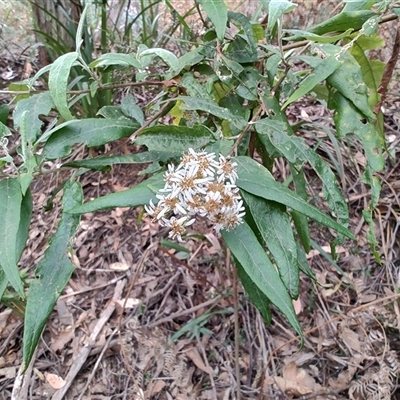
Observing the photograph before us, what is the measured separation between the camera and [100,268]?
1185 millimetres

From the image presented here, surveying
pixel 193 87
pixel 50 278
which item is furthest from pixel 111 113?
pixel 50 278

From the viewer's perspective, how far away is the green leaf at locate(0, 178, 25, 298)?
0.40 meters

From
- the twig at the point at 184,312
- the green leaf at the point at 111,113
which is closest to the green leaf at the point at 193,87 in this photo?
the green leaf at the point at 111,113

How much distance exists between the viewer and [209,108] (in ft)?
1.58

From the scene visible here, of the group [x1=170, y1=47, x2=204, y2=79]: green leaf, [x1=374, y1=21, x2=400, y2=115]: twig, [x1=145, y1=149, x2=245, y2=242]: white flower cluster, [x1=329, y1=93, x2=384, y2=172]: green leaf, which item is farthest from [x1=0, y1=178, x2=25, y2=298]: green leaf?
[x1=374, y1=21, x2=400, y2=115]: twig

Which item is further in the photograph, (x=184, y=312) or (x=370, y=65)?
(x=184, y=312)

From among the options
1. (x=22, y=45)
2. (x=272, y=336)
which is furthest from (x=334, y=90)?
(x=22, y=45)

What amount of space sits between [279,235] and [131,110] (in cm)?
29

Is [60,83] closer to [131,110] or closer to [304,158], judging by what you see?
[131,110]

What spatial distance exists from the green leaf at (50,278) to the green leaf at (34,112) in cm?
7

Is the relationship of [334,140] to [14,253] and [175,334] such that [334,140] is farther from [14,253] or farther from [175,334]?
[14,253]

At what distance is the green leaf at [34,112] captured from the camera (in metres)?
0.50

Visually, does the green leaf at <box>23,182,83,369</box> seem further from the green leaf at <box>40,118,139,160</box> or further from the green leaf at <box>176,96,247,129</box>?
the green leaf at <box>176,96,247,129</box>

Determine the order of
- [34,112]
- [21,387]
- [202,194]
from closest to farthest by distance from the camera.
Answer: [202,194]
[34,112]
[21,387]
